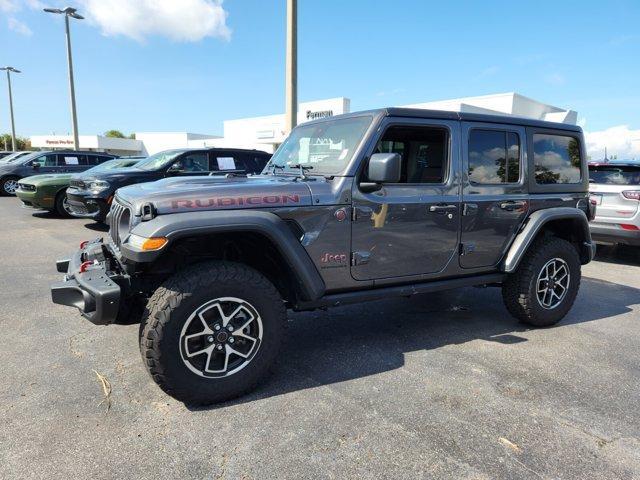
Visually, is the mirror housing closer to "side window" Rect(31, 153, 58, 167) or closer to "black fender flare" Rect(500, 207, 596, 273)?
"black fender flare" Rect(500, 207, 596, 273)

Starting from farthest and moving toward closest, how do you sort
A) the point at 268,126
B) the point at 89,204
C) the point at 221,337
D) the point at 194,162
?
the point at 268,126 < the point at 194,162 < the point at 89,204 < the point at 221,337

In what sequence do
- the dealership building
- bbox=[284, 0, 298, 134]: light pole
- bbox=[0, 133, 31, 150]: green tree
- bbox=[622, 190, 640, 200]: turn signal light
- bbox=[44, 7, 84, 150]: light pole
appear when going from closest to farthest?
bbox=[622, 190, 640, 200]: turn signal light
bbox=[284, 0, 298, 134]: light pole
bbox=[44, 7, 84, 150]: light pole
the dealership building
bbox=[0, 133, 31, 150]: green tree

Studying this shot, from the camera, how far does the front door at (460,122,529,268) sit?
3.78m

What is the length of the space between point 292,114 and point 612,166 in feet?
19.0

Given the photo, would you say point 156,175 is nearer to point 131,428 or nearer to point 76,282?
point 76,282

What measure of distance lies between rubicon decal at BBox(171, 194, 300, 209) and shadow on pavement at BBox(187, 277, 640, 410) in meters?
1.15

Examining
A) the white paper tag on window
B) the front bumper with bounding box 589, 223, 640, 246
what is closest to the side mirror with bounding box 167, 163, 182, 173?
the white paper tag on window

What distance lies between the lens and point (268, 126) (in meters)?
36.8

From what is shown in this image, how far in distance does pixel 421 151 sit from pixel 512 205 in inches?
38.5

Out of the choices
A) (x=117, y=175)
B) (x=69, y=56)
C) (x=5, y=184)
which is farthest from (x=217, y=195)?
(x=69, y=56)

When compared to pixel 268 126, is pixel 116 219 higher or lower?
lower

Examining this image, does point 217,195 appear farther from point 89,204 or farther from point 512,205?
point 89,204

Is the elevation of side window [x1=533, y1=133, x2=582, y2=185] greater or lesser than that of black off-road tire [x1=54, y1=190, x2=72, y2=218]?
greater

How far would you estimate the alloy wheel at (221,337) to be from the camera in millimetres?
2781
